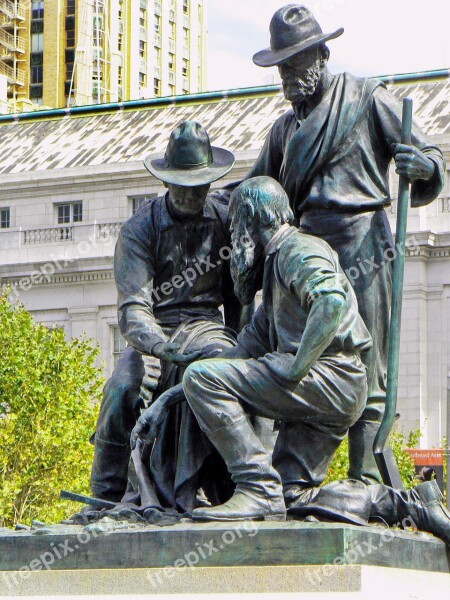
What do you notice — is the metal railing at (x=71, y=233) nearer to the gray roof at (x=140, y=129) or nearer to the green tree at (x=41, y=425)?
the gray roof at (x=140, y=129)

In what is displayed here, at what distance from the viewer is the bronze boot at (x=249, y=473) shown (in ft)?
34.2

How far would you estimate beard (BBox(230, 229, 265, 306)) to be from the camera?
11016mm

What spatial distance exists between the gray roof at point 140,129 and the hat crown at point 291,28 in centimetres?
4130

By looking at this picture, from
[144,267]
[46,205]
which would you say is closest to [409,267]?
[46,205]

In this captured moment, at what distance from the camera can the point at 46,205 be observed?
6016 cm

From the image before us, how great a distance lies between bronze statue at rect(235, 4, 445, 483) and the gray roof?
41170 millimetres

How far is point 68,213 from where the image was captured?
60.6 meters

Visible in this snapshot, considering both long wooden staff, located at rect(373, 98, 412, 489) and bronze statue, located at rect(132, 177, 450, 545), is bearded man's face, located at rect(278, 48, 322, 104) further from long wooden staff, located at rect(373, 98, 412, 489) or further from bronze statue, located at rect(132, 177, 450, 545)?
bronze statue, located at rect(132, 177, 450, 545)

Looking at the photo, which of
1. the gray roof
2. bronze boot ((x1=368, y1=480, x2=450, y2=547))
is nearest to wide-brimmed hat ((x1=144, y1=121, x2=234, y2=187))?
bronze boot ((x1=368, y1=480, x2=450, y2=547))

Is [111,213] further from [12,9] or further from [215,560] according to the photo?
[12,9]

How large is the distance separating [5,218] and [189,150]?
4990 cm

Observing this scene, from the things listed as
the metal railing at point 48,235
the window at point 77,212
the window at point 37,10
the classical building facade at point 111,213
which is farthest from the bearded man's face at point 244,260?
the window at point 37,10

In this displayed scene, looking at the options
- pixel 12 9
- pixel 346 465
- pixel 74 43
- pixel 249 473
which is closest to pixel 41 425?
pixel 346 465

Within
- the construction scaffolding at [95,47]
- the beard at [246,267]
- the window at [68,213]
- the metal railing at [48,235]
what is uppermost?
the construction scaffolding at [95,47]
